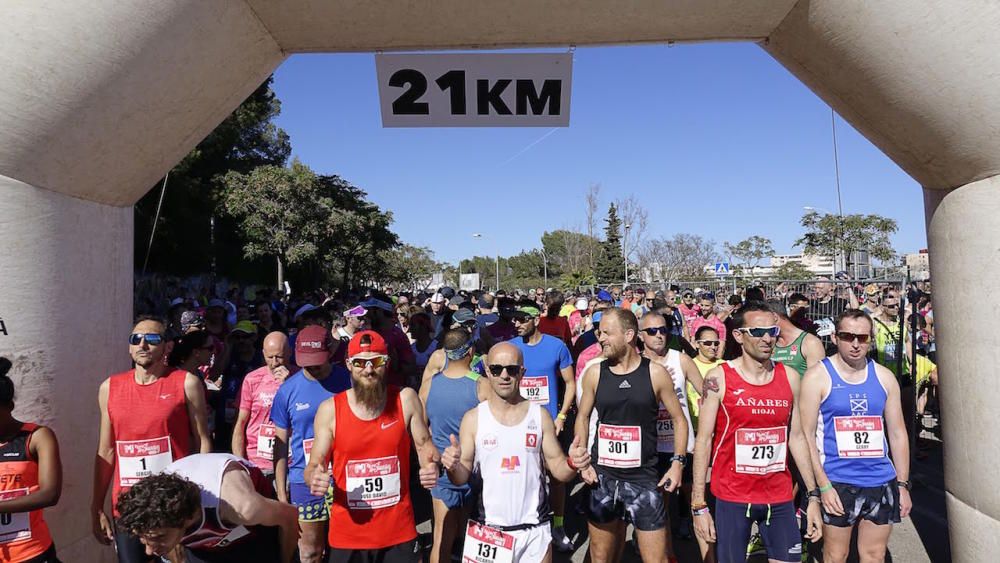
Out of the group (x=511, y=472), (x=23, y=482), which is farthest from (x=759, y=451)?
(x=23, y=482)

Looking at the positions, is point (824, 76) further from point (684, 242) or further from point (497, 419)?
point (684, 242)

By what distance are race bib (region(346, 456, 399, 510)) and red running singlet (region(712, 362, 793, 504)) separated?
6.38 ft

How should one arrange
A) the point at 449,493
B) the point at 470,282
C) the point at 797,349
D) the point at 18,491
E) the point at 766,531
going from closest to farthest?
1. the point at 18,491
2. the point at 766,531
3. the point at 449,493
4. the point at 797,349
5. the point at 470,282

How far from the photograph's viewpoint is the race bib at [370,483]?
323 cm

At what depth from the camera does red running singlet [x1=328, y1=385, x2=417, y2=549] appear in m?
3.23

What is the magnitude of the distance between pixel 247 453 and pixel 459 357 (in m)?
1.68

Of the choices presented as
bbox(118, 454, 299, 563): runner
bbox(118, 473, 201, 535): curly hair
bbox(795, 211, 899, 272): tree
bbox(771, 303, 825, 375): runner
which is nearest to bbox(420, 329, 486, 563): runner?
bbox(118, 454, 299, 563): runner

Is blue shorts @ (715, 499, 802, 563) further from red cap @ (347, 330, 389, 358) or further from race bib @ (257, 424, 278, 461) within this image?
race bib @ (257, 424, 278, 461)

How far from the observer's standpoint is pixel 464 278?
4509 centimetres

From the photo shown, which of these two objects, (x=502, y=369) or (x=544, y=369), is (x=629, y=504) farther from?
(x=544, y=369)

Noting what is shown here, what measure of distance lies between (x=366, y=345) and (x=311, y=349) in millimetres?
863

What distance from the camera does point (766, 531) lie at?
3.66 meters

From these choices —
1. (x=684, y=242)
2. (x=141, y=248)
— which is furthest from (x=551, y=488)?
(x=684, y=242)

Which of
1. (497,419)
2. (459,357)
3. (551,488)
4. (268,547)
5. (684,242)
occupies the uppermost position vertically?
(684,242)
